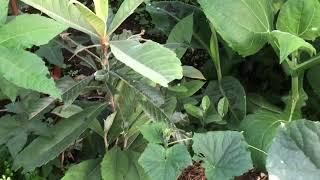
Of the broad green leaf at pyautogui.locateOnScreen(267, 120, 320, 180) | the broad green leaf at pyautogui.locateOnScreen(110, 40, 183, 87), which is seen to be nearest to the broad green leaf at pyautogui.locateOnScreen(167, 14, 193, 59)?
the broad green leaf at pyautogui.locateOnScreen(110, 40, 183, 87)

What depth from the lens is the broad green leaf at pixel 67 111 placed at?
2.23 meters

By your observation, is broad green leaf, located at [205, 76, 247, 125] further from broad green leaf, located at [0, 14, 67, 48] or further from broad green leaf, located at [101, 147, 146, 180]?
broad green leaf, located at [0, 14, 67, 48]

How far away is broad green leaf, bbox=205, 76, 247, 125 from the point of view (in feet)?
8.44

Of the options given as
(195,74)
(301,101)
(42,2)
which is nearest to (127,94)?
(195,74)

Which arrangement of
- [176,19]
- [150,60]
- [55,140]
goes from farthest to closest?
1. [176,19]
2. [55,140]
3. [150,60]

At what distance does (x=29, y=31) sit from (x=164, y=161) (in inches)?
25.5

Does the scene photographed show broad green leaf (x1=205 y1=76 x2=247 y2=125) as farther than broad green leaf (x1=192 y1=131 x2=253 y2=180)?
Yes

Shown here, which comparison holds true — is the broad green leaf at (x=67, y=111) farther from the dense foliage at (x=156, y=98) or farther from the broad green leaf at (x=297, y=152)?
the broad green leaf at (x=297, y=152)

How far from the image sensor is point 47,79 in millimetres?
1750

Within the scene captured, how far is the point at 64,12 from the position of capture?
78.6 inches

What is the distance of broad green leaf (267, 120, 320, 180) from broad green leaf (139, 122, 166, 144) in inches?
21.1

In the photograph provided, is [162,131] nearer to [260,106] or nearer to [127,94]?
[127,94]

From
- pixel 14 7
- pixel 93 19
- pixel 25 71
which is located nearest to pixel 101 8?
pixel 93 19

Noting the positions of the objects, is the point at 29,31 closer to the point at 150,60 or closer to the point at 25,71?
the point at 25,71
